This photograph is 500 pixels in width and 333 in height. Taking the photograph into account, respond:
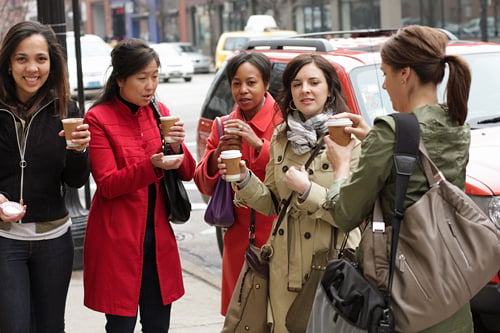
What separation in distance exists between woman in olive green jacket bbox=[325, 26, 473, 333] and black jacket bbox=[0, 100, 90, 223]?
158 cm

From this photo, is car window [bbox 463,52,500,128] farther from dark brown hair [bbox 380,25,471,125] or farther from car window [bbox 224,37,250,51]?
car window [bbox 224,37,250,51]

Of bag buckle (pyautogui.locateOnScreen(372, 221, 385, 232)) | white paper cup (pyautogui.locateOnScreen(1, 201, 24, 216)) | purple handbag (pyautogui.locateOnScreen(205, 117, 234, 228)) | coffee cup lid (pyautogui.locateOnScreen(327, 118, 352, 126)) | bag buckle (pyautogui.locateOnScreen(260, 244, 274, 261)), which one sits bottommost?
bag buckle (pyautogui.locateOnScreen(260, 244, 274, 261))

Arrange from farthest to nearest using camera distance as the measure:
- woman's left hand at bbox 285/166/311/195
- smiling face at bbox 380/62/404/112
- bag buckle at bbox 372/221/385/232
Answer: woman's left hand at bbox 285/166/311/195
smiling face at bbox 380/62/404/112
bag buckle at bbox 372/221/385/232

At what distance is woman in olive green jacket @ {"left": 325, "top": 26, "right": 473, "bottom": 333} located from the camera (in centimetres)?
299

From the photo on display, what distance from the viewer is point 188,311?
6.38 meters

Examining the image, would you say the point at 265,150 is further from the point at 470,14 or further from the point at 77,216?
the point at 470,14

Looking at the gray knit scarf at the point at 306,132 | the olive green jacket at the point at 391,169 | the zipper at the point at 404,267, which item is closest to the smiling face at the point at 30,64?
the gray knit scarf at the point at 306,132

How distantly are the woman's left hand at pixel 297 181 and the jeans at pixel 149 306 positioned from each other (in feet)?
3.12

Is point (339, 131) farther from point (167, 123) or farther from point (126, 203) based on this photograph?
point (126, 203)

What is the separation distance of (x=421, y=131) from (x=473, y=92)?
337 cm

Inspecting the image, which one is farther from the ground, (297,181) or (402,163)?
(402,163)

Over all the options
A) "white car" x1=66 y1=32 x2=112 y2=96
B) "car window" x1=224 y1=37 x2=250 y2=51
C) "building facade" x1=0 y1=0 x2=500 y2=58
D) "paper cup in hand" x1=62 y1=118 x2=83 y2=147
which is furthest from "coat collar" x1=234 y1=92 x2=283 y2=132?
"car window" x1=224 y1=37 x2=250 y2=51

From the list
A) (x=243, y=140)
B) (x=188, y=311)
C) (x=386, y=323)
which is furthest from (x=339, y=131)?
(x=188, y=311)

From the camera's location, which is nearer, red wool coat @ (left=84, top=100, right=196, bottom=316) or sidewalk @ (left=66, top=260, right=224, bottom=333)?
red wool coat @ (left=84, top=100, right=196, bottom=316)
